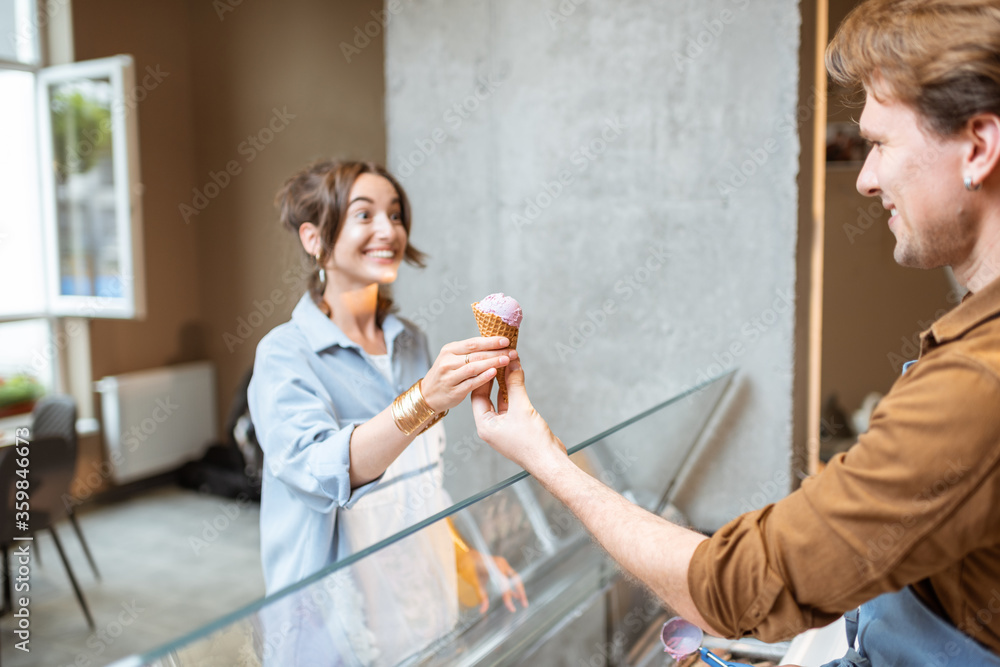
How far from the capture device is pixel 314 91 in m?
5.95

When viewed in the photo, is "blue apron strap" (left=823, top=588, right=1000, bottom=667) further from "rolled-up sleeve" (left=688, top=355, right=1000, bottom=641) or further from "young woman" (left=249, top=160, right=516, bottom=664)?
"young woman" (left=249, top=160, right=516, bottom=664)

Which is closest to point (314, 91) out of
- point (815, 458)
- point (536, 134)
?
point (536, 134)

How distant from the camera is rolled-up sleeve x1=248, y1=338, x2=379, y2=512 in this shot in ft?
4.81

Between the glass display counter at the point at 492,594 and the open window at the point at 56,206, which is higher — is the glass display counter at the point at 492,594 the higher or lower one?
the lower one

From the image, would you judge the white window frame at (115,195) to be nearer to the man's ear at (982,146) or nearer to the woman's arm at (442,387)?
the woman's arm at (442,387)

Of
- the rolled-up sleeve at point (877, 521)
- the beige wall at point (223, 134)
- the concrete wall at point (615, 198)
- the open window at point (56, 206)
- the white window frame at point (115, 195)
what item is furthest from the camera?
the beige wall at point (223, 134)

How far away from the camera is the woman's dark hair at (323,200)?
5.72 ft

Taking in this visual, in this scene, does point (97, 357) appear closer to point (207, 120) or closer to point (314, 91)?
point (207, 120)

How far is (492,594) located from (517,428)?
647mm

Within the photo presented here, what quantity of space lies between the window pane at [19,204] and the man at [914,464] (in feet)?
18.9

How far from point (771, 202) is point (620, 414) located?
3.01 feet

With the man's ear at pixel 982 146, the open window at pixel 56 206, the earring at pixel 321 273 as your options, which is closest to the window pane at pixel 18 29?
the open window at pixel 56 206

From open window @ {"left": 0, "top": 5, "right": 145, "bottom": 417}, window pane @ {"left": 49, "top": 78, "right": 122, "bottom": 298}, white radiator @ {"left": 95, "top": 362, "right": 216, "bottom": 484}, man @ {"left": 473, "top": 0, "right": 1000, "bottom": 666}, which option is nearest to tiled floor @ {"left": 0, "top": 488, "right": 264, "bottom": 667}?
white radiator @ {"left": 95, "top": 362, "right": 216, "bottom": 484}

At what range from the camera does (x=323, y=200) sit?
1.75 m
